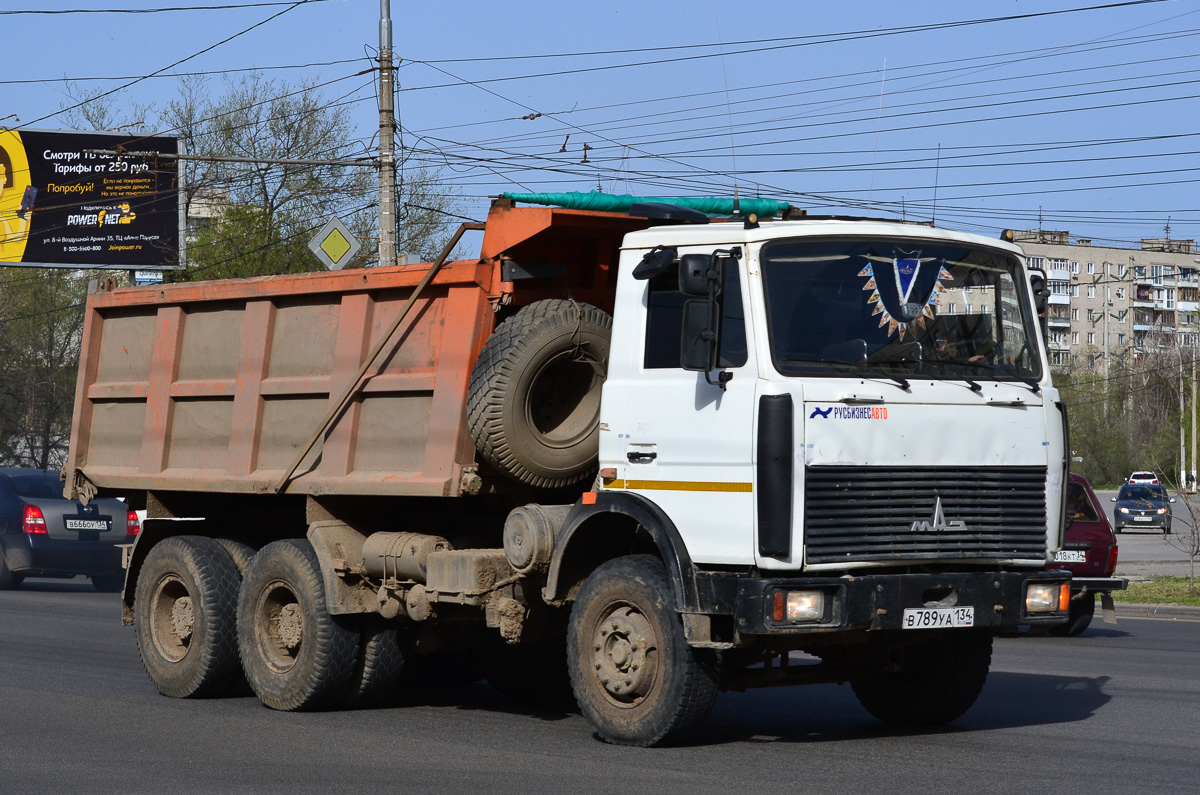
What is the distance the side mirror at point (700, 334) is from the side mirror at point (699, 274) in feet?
0.26

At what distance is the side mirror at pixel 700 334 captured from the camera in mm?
7262

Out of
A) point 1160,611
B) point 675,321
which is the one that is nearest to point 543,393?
point 675,321

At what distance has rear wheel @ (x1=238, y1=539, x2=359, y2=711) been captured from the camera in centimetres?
920

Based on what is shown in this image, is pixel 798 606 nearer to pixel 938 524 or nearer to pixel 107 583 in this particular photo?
pixel 938 524

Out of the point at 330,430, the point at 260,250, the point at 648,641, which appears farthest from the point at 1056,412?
the point at 260,250

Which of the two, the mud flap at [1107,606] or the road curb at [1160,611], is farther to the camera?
the road curb at [1160,611]

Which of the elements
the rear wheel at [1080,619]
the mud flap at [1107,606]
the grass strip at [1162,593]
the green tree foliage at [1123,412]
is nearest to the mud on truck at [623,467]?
the mud flap at [1107,606]

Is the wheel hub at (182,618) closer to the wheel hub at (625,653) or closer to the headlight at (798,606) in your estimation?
the wheel hub at (625,653)

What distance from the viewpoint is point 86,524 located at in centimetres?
1953

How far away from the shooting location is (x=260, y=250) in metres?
35.0

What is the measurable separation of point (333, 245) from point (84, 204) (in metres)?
18.1

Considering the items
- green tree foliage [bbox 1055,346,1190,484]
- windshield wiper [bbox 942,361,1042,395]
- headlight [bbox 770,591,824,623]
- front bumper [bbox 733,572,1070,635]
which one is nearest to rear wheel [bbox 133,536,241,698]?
front bumper [bbox 733,572,1070,635]

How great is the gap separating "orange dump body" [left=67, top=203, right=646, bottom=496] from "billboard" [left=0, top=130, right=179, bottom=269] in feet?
80.2

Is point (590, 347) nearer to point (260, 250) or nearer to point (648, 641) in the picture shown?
point (648, 641)
